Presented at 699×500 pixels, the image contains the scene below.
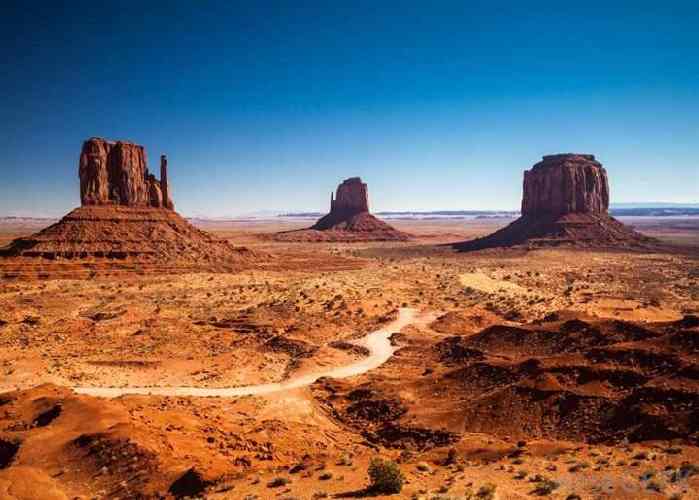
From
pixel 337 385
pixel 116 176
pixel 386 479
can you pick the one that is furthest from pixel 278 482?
pixel 116 176

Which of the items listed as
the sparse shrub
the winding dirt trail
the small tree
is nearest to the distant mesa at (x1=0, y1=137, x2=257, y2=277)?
the winding dirt trail

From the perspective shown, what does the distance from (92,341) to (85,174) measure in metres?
43.1

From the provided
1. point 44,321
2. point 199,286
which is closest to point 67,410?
point 44,321

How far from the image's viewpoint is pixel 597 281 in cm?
5675

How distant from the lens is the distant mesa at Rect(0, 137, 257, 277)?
192 feet

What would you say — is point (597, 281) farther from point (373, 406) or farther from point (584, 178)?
point (584, 178)

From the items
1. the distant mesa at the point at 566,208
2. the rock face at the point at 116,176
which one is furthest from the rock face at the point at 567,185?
the rock face at the point at 116,176

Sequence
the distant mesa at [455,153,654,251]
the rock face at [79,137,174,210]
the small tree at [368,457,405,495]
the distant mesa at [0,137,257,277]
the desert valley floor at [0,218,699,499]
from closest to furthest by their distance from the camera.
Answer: the small tree at [368,457,405,495], the desert valley floor at [0,218,699,499], the distant mesa at [0,137,257,277], the rock face at [79,137,174,210], the distant mesa at [455,153,654,251]

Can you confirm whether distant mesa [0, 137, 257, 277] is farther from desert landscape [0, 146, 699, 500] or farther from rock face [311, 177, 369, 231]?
rock face [311, 177, 369, 231]

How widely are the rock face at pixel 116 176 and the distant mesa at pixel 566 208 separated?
6365 cm

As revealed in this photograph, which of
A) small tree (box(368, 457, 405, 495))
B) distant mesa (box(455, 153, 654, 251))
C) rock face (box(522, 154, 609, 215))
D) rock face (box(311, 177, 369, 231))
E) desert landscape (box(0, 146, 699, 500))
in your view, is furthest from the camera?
rock face (box(311, 177, 369, 231))

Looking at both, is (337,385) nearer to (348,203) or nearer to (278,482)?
(278,482)

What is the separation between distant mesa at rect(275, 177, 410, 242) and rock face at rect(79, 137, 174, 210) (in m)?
60.0

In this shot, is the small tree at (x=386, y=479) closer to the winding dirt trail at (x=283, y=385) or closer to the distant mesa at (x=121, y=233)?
the winding dirt trail at (x=283, y=385)
